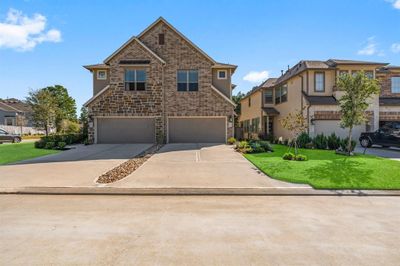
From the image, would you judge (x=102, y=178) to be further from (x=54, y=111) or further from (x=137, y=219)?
(x=54, y=111)

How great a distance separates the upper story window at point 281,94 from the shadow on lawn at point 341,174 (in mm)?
16409

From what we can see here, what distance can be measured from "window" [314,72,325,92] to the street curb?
16.1 meters

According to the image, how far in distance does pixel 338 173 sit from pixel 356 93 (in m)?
5.60

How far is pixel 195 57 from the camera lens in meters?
22.6

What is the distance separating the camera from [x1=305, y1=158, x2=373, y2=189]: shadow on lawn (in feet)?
29.8

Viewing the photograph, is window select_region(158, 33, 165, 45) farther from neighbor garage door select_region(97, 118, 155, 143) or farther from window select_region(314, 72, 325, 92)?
window select_region(314, 72, 325, 92)

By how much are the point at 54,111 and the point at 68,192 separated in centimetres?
3249

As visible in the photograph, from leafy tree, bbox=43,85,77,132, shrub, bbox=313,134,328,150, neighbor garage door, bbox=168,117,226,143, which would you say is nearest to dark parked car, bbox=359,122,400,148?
shrub, bbox=313,134,328,150

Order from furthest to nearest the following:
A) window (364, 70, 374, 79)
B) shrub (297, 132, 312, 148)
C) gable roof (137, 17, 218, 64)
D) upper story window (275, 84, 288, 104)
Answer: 1. upper story window (275, 84, 288, 104)
2. window (364, 70, 374, 79)
3. gable roof (137, 17, 218, 64)
4. shrub (297, 132, 312, 148)

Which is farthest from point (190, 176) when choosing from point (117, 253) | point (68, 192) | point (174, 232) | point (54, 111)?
point (54, 111)

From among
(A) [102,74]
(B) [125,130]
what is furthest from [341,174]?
(A) [102,74]

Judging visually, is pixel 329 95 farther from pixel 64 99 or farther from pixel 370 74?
pixel 64 99

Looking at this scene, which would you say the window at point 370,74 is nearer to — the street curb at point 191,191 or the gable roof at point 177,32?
the gable roof at point 177,32

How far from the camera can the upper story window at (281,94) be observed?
27500mm
